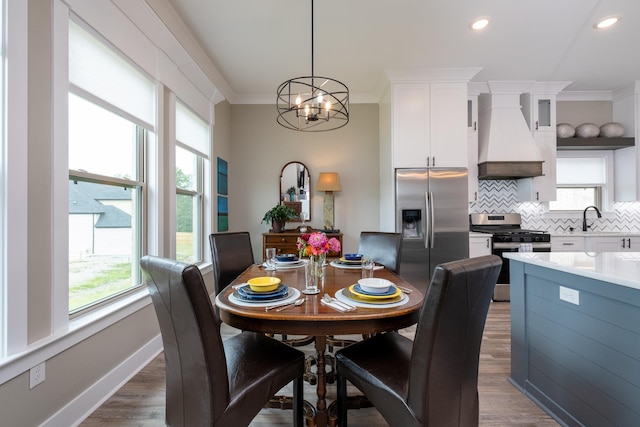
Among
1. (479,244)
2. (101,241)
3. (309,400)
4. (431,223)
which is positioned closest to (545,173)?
(479,244)

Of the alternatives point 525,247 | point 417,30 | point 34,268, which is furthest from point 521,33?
point 34,268

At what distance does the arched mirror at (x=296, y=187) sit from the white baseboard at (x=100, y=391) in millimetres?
2442

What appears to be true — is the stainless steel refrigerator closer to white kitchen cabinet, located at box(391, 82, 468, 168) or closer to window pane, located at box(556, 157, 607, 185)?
white kitchen cabinet, located at box(391, 82, 468, 168)

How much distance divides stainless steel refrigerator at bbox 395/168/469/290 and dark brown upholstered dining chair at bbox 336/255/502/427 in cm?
241

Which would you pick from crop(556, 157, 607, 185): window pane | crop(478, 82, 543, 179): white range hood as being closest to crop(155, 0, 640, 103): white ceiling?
crop(478, 82, 543, 179): white range hood

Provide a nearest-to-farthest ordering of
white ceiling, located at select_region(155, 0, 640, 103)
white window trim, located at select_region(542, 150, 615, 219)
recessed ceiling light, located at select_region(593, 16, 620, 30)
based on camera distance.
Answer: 1. white ceiling, located at select_region(155, 0, 640, 103)
2. recessed ceiling light, located at select_region(593, 16, 620, 30)
3. white window trim, located at select_region(542, 150, 615, 219)

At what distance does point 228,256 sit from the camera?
87.0 inches

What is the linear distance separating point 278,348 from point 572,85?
16.7 ft

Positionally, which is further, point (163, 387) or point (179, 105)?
point (179, 105)

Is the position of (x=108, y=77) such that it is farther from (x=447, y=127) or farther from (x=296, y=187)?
(x=447, y=127)

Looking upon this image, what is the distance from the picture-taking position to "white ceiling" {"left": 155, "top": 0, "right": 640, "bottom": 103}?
2377 mm

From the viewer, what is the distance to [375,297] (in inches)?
50.1

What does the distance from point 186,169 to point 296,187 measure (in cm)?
156

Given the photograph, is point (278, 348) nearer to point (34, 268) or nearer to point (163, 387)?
point (163, 387)
